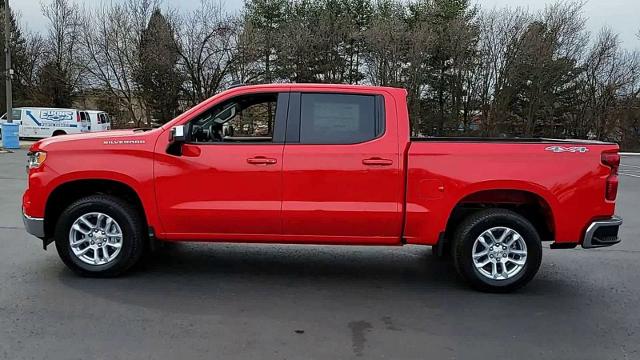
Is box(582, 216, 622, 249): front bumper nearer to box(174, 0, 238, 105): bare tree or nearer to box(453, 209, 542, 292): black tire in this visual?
box(453, 209, 542, 292): black tire

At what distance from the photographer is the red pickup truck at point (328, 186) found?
16.5ft

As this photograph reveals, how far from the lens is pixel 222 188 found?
16.9 ft

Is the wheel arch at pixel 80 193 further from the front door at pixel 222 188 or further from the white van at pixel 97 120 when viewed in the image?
the white van at pixel 97 120

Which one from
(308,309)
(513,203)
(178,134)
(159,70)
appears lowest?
(308,309)

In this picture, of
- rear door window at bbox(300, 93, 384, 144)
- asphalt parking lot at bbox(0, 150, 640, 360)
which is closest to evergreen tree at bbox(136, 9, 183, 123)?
asphalt parking lot at bbox(0, 150, 640, 360)

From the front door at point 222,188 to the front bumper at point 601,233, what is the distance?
286 centimetres

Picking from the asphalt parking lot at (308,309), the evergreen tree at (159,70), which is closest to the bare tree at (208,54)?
the evergreen tree at (159,70)

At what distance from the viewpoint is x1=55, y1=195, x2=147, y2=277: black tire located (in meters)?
5.29

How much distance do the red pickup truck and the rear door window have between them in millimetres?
10

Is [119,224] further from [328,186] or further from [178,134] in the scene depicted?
[328,186]

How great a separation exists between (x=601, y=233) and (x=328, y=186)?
8.39 feet

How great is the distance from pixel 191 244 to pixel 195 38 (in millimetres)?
31104

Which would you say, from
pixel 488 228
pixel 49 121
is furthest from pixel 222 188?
pixel 49 121

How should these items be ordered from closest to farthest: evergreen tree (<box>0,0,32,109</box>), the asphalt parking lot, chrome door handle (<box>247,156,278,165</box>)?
the asphalt parking lot
chrome door handle (<box>247,156,278,165</box>)
evergreen tree (<box>0,0,32,109</box>)
